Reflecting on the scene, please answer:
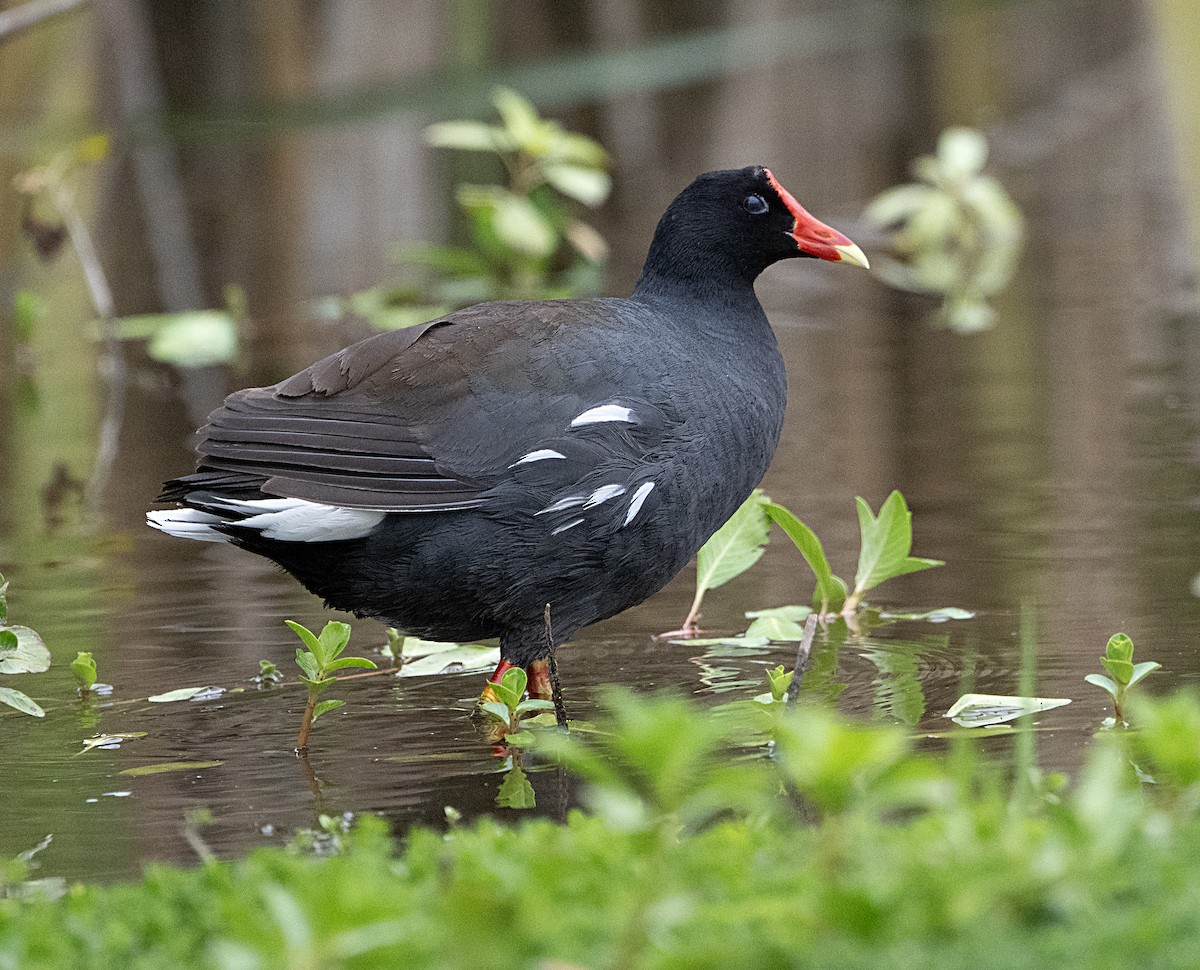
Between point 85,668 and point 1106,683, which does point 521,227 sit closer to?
point 85,668

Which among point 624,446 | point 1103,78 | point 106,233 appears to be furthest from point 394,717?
point 1103,78

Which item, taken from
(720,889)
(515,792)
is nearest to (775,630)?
(515,792)

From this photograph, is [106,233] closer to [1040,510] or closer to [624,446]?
[1040,510]

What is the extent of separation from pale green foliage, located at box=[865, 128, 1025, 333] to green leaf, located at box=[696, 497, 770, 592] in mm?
5641

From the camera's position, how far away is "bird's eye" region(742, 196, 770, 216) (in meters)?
5.16

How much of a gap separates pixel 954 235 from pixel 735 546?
8784mm

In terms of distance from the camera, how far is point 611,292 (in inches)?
444

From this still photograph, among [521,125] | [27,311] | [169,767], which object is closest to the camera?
[169,767]

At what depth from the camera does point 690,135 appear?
16.5 meters

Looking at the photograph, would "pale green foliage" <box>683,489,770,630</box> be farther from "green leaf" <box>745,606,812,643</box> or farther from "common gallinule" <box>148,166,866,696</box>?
"common gallinule" <box>148,166,866,696</box>

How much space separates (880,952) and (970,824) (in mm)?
333

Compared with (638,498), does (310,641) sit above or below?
below

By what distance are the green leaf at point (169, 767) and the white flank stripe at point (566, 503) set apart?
898 mm

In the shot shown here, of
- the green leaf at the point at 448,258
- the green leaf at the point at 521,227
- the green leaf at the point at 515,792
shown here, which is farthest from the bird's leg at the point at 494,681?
the green leaf at the point at 448,258
